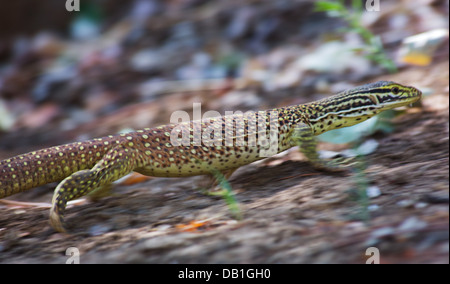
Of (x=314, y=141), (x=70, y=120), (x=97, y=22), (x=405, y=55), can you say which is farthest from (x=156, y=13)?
(x=314, y=141)

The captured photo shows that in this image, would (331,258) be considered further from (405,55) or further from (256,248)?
(405,55)

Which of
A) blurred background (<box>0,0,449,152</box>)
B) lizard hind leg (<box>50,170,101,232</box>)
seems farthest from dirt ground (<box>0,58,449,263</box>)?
blurred background (<box>0,0,449,152</box>)

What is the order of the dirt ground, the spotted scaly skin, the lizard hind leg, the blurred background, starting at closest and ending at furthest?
the dirt ground → the lizard hind leg → the spotted scaly skin → the blurred background

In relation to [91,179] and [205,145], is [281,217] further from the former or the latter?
[91,179]

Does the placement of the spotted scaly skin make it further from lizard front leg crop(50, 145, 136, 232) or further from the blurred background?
the blurred background

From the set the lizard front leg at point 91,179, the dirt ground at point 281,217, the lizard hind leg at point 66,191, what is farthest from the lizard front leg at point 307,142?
the lizard hind leg at point 66,191

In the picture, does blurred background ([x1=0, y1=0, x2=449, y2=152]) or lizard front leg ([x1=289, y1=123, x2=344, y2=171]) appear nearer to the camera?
lizard front leg ([x1=289, y1=123, x2=344, y2=171])
